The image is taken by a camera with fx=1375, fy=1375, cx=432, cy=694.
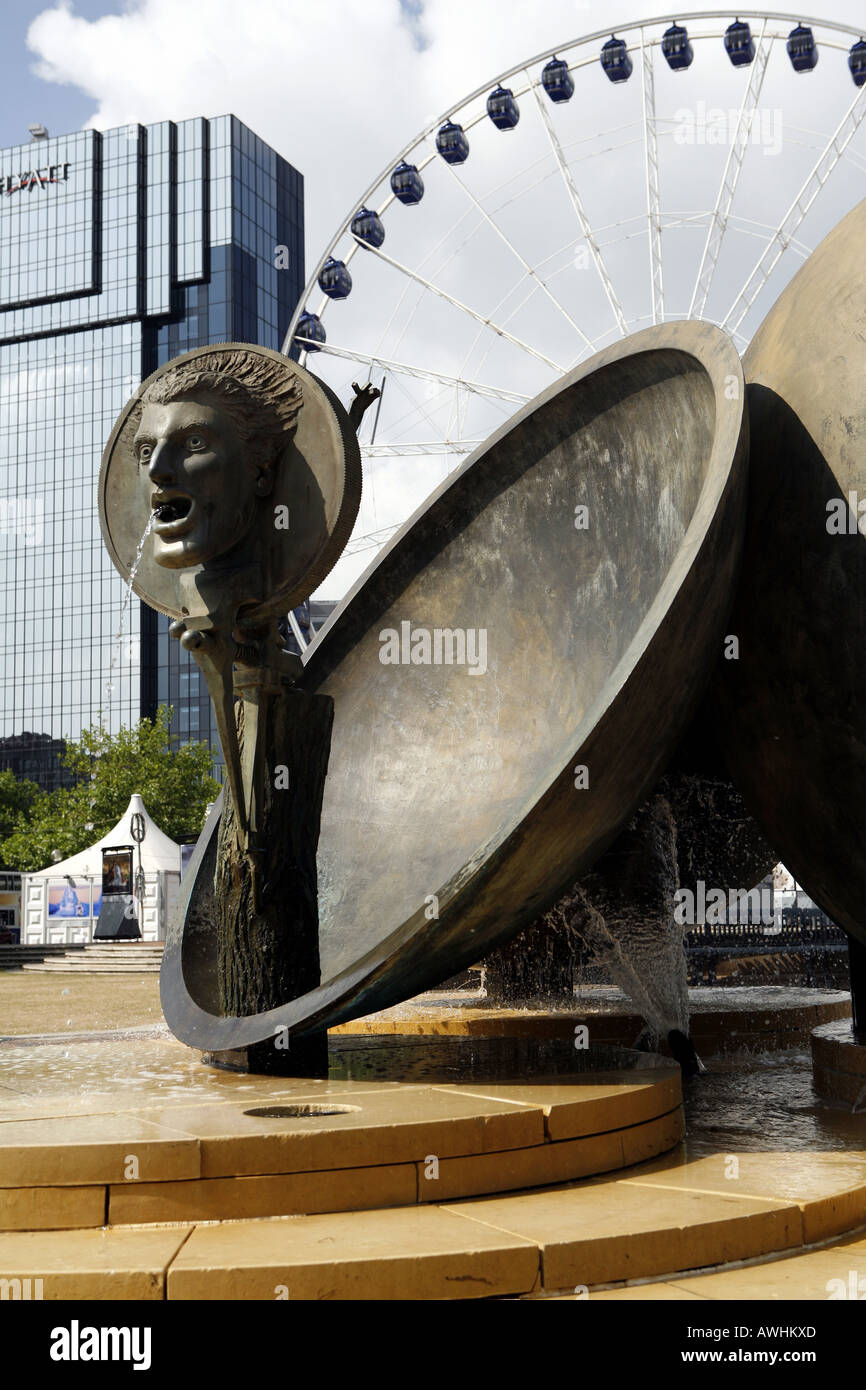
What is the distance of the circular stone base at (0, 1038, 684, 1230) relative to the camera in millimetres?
3678

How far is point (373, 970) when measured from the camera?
4.91 m

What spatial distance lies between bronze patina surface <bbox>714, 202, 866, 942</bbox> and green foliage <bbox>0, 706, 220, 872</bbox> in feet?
121

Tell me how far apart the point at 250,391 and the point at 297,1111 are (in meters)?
2.85

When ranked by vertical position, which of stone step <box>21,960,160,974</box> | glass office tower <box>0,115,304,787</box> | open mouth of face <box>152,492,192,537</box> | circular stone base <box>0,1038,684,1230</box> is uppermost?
glass office tower <box>0,115,304,787</box>

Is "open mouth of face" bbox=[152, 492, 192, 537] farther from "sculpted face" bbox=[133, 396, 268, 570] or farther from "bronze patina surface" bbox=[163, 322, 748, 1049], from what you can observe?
"bronze patina surface" bbox=[163, 322, 748, 1049]

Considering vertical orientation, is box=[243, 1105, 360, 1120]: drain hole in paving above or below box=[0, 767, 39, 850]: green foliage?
below

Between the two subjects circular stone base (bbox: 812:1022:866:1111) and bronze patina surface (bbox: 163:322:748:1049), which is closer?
bronze patina surface (bbox: 163:322:748:1049)

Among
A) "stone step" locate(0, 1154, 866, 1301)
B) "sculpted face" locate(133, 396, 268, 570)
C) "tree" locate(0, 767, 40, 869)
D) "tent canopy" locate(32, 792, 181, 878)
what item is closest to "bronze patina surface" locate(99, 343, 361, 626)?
"sculpted face" locate(133, 396, 268, 570)

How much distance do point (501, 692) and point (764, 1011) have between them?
8.39ft

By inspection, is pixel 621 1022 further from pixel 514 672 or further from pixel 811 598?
pixel 811 598

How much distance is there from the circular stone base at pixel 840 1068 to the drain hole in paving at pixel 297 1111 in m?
2.47

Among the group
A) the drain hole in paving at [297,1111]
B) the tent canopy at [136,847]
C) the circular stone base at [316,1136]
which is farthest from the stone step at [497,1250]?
the tent canopy at [136,847]
